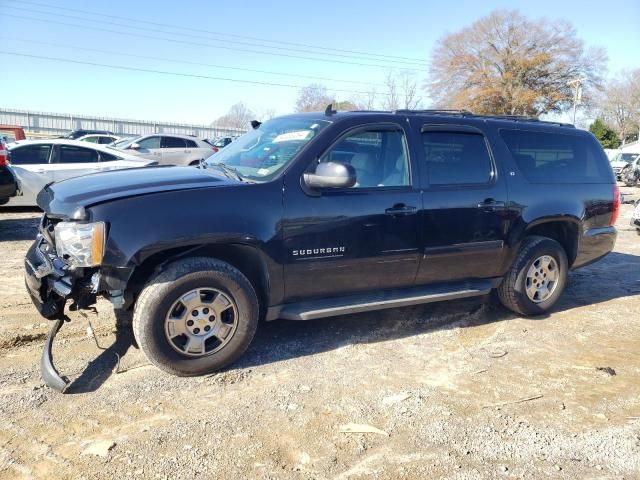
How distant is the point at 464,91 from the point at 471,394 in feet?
157

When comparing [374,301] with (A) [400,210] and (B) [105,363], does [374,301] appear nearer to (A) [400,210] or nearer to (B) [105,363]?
(A) [400,210]

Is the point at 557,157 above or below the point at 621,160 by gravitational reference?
above

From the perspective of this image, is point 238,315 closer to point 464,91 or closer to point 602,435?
point 602,435

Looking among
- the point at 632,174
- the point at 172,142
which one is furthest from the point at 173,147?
the point at 632,174

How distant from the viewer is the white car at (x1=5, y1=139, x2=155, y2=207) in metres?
9.56

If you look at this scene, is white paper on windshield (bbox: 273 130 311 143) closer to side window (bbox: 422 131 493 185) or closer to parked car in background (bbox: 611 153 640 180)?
side window (bbox: 422 131 493 185)

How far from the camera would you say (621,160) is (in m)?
29.9

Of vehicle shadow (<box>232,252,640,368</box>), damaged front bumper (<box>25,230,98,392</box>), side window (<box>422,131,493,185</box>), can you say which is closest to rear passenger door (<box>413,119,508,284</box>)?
side window (<box>422,131,493,185</box>)

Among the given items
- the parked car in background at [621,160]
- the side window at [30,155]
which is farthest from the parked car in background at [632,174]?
the side window at [30,155]

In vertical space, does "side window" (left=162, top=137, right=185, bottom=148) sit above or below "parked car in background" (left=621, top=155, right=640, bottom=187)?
above

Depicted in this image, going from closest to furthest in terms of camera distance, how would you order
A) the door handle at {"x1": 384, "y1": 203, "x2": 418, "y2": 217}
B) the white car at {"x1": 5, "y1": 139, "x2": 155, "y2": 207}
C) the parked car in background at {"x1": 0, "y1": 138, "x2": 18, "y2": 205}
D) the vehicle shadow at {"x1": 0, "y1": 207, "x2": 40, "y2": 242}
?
the door handle at {"x1": 384, "y1": 203, "x2": 418, "y2": 217} < the parked car in background at {"x1": 0, "y1": 138, "x2": 18, "y2": 205} < the vehicle shadow at {"x1": 0, "y1": 207, "x2": 40, "y2": 242} < the white car at {"x1": 5, "y1": 139, "x2": 155, "y2": 207}

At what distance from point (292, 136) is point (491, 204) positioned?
6.07 ft

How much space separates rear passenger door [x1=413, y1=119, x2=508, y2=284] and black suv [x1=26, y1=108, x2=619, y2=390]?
1cm

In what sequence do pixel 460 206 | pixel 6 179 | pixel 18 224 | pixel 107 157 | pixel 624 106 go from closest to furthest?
pixel 460 206 → pixel 6 179 → pixel 18 224 → pixel 107 157 → pixel 624 106
